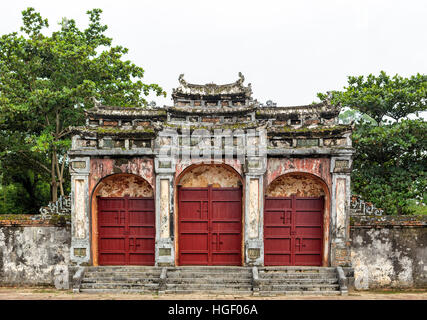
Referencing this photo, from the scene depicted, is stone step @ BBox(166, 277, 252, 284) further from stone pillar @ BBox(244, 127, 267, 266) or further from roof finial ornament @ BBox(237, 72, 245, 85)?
roof finial ornament @ BBox(237, 72, 245, 85)

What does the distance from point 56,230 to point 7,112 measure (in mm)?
6140

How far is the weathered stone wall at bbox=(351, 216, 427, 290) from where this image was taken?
11.4 meters

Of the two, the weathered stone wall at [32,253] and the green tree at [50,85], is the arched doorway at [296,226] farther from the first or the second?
the green tree at [50,85]

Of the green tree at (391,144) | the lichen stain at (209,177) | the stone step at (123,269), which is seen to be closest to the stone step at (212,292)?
the stone step at (123,269)

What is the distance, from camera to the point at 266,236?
12031mm

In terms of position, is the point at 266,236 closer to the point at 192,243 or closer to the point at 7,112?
the point at 192,243

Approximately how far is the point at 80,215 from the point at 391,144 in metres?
11.7

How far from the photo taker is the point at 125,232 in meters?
12.1

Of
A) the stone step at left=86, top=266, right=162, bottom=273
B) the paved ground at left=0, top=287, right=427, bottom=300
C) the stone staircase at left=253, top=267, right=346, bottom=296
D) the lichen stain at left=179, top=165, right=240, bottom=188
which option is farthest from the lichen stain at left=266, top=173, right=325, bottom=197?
the stone step at left=86, top=266, right=162, bottom=273

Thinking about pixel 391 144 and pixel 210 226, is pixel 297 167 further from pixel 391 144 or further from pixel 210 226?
pixel 391 144

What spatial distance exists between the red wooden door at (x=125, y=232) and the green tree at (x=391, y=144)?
8578 millimetres

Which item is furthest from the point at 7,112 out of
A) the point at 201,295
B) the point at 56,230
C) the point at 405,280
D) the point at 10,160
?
the point at 405,280

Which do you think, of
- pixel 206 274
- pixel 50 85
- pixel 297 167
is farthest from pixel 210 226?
pixel 50 85

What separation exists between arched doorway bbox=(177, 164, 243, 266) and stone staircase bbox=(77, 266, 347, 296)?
708 mm
